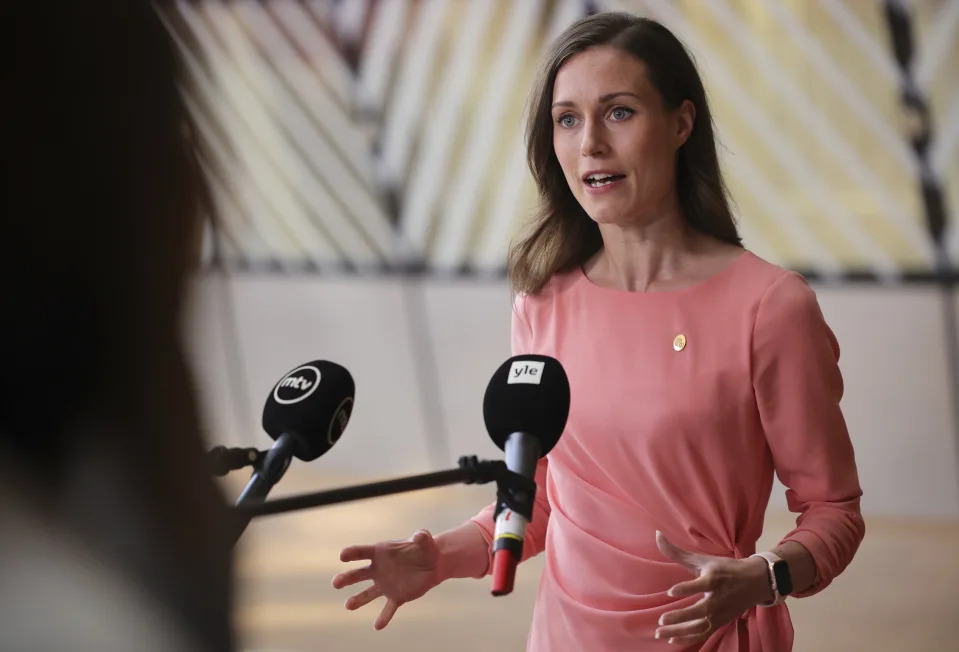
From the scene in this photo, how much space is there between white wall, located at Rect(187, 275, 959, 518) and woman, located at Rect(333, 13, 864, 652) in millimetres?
3526

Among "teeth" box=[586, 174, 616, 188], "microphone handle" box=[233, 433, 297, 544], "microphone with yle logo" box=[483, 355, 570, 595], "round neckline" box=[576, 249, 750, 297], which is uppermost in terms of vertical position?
"teeth" box=[586, 174, 616, 188]

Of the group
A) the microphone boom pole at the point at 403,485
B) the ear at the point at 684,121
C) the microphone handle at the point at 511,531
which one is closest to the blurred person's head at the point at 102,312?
the microphone boom pole at the point at 403,485

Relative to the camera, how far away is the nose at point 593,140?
176 cm

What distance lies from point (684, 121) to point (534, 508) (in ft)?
2.16

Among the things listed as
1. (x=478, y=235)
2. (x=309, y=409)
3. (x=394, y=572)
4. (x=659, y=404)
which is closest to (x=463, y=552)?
(x=394, y=572)

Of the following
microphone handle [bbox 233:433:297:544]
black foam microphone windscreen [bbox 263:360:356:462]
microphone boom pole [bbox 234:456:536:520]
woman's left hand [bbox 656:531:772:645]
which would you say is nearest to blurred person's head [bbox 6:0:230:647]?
microphone boom pole [bbox 234:456:536:520]

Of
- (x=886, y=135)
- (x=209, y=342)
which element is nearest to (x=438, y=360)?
(x=886, y=135)

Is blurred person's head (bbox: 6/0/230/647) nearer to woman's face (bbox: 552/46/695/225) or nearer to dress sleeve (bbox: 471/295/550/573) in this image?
dress sleeve (bbox: 471/295/550/573)

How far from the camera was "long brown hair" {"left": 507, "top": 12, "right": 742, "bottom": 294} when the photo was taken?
178 cm

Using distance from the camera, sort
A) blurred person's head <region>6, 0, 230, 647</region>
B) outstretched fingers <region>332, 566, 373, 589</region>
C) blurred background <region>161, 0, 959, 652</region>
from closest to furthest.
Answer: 1. blurred person's head <region>6, 0, 230, 647</region>
2. outstretched fingers <region>332, 566, 373, 589</region>
3. blurred background <region>161, 0, 959, 652</region>

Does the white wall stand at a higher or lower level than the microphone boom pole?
lower

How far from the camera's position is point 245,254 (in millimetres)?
7645

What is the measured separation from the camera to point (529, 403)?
1113mm

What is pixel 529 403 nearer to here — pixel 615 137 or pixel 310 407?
pixel 310 407
